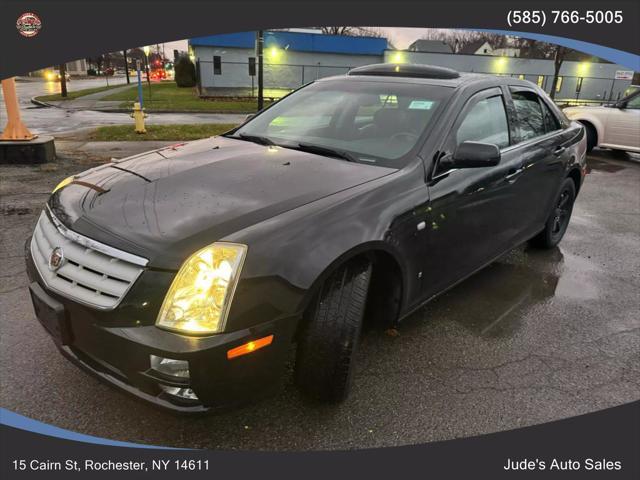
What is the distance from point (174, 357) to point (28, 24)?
5.49 m

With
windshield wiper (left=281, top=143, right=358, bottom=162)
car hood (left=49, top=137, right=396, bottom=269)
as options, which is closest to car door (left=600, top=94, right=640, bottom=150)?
windshield wiper (left=281, top=143, right=358, bottom=162)

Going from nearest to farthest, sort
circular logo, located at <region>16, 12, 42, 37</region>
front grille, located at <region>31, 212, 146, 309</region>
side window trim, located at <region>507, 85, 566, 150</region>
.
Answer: front grille, located at <region>31, 212, 146, 309</region> < side window trim, located at <region>507, 85, 566, 150</region> < circular logo, located at <region>16, 12, 42, 37</region>

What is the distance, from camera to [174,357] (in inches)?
74.6

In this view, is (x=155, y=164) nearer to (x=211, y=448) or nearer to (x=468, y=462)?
(x=211, y=448)

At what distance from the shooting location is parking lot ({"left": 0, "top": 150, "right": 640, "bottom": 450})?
242 cm

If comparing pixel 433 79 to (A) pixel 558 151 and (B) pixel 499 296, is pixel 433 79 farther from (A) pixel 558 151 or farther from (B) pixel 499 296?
(B) pixel 499 296

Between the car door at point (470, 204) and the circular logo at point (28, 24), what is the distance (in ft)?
16.0

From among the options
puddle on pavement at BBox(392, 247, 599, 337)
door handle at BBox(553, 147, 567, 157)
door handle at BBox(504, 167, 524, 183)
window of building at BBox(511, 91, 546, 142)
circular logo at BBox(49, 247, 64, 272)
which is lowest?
puddle on pavement at BBox(392, 247, 599, 337)

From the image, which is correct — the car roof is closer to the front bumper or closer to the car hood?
the car hood

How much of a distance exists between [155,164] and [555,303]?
322cm

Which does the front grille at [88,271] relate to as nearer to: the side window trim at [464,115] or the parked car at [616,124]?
the side window trim at [464,115]

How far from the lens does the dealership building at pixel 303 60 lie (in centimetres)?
3025

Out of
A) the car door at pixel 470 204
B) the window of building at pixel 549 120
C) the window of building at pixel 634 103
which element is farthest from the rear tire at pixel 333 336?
the window of building at pixel 634 103

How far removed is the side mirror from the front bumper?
59.4 inches
